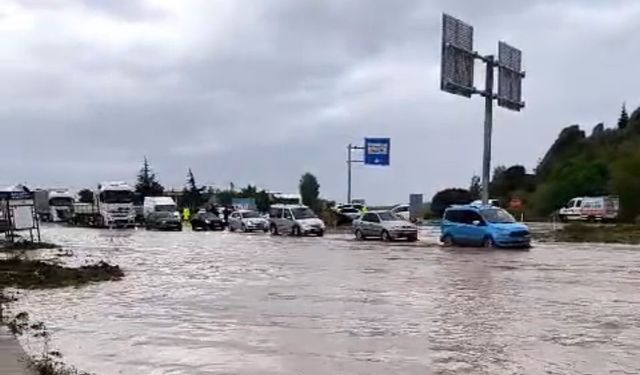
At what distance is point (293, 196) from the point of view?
91.5 meters

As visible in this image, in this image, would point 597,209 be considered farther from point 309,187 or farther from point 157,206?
point 309,187

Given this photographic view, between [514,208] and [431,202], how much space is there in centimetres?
795

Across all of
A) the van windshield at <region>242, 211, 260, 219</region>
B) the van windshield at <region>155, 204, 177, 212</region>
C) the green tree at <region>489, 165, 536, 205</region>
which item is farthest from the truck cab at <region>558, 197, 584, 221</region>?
the van windshield at <region>155, 204, 177, 212</region>

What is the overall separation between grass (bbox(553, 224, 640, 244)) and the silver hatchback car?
731 centimetres

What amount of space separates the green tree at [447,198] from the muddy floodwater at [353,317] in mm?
55397

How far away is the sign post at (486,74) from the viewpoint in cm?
4293

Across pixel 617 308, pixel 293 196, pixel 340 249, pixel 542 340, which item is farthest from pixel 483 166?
pixel 293 196

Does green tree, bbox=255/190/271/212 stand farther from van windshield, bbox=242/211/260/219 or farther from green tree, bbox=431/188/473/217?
van windshield, bbox=242/211/260/219

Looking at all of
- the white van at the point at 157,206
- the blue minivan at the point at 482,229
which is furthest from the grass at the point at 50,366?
the white van at the point at 157,206

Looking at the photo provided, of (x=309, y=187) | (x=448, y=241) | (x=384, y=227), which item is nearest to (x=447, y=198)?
(x=309, y=187)

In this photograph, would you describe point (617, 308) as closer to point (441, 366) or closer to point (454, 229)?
point (441, 366)

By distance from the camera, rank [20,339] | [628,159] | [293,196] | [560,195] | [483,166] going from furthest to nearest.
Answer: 1. [293,196]
2. [560,195]
3. [628,159]
4. [483,166]
5. [20,339]

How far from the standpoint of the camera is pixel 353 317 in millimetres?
15930

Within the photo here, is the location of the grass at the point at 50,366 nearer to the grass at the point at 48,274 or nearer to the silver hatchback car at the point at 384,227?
the grass at the point at 48,274
